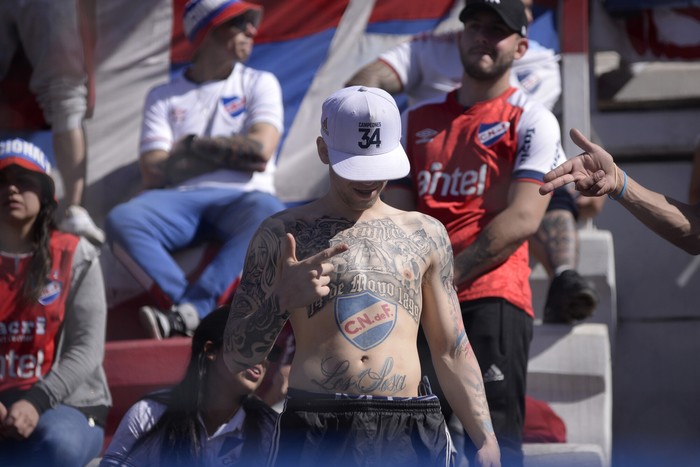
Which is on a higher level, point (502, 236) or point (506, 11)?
point (506, 11)

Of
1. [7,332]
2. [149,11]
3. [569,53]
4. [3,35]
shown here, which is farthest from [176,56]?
[7,332]

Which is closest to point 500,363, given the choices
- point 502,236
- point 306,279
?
point 502,236

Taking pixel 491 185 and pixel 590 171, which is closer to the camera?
pixel 590 171

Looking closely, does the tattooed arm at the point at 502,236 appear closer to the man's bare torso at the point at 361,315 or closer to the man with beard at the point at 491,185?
the man with beard at the point at 491,185

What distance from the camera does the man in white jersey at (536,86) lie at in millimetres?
5105

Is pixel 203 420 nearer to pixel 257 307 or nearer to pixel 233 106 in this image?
pixel 257 307

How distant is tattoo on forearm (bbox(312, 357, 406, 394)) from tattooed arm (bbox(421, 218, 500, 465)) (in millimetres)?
220

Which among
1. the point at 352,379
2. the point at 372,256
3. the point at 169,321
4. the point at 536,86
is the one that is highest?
the point at 372,256

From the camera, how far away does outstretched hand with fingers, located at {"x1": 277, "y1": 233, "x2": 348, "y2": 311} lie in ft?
9.96

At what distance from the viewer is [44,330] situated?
15.3ft

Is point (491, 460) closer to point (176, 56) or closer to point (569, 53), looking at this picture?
point (569, 53)

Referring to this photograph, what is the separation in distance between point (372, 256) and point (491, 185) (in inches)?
44.6

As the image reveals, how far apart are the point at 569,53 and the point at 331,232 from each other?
365 centimetres

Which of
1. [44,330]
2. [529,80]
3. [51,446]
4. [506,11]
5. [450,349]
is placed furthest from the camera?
[529,80]
